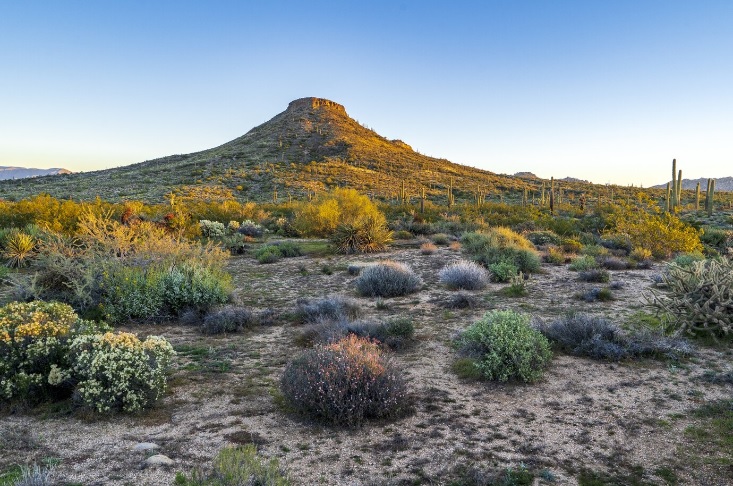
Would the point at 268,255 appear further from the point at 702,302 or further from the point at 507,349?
the point at 702,302

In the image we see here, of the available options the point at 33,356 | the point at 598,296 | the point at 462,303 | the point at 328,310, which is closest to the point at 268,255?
the point at 328,310

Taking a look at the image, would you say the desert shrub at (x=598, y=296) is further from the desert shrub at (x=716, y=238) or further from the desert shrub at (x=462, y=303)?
the desert shrub at (x=716, y=238)

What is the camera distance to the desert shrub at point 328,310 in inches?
344

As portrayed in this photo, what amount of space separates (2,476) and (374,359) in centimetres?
343

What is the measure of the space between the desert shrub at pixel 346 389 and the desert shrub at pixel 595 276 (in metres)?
8.70

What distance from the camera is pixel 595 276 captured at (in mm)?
12062

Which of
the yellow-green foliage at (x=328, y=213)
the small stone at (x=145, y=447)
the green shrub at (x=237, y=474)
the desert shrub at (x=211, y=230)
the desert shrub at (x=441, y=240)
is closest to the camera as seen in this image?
the green shrub at (x=237, y=474)

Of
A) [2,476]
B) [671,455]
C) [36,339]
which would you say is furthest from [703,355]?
[36,339]

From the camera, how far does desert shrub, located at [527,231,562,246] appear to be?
1945cm

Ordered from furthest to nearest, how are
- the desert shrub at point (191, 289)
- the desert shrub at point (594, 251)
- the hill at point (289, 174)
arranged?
the hill at point (289, 174)
the desert shrub at point (594, 251)
the desert shrub at point (191, 289)

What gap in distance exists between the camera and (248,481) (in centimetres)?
333

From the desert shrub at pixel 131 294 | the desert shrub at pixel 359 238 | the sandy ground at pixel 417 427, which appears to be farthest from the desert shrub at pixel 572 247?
the desert shrub at pixel 131 294

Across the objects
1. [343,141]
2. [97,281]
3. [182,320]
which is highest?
[343,141]

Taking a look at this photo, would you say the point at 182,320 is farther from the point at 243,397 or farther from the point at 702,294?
the point at 702,294
